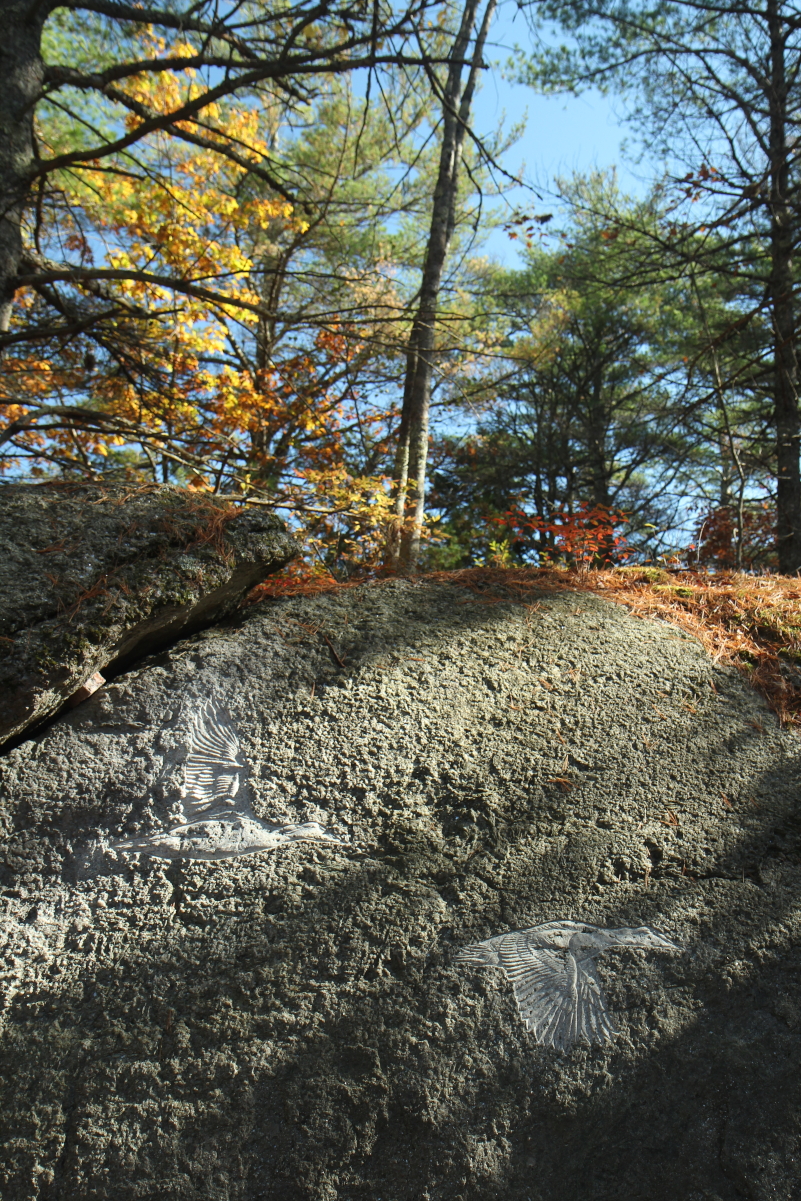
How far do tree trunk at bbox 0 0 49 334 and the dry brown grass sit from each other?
8.35 ft

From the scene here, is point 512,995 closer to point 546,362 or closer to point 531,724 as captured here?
point 531,724

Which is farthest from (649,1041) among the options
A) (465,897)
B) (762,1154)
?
(465,897)

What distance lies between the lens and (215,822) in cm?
206

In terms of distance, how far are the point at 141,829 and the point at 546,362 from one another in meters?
13.4

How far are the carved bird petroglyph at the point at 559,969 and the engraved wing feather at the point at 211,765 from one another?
2.99ft

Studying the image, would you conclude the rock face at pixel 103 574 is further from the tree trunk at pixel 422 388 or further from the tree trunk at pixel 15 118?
the tree trunk at pixel 422 388

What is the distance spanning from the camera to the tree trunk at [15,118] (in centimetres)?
365

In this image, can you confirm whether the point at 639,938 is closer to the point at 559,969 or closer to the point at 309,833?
the point at 559,969

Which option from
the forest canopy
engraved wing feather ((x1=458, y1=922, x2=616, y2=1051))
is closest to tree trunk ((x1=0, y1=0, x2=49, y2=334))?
the forest canopy

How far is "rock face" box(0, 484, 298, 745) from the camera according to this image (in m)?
2.07

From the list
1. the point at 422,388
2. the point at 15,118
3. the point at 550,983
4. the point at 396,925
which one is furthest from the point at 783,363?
the point at 396,925

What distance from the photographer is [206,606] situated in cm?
263

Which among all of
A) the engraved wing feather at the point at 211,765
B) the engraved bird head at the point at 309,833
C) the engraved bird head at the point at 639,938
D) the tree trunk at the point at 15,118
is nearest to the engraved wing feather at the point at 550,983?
the engraved bird head at the point at 639,938

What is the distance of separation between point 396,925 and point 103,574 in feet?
5.09
